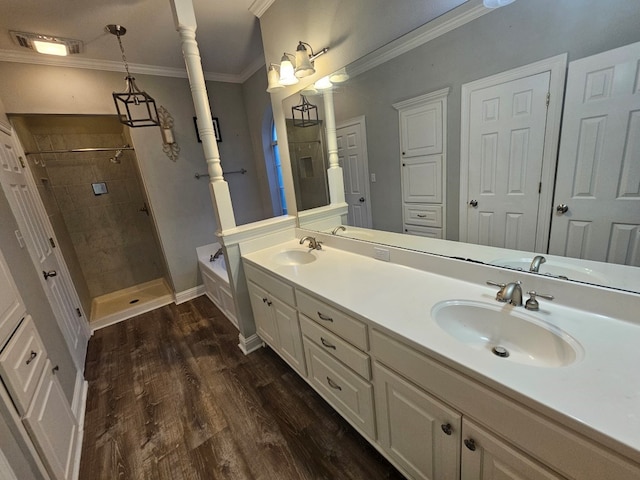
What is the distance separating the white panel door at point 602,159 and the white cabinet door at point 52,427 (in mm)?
2272

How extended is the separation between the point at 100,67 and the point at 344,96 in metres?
2.56

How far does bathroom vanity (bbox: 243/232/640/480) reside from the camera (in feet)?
2.00

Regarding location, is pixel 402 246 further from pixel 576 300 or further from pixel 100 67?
pixel 100 67

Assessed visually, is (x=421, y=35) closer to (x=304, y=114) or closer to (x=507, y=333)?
(x=304, y=114)

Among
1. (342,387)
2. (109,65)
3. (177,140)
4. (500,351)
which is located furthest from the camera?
(177,140)

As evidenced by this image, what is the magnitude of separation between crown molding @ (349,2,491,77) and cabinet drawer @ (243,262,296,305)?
1.28 meters

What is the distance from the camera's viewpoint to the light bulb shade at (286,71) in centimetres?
177

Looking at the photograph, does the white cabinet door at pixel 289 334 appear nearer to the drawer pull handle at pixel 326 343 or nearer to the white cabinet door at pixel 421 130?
the drawer pull handle at pixel 326 343

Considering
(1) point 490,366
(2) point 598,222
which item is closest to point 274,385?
(1) point 490,366

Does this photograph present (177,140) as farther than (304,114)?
Yes

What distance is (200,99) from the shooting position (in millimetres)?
1760

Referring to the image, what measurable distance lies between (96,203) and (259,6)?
311 centimetres

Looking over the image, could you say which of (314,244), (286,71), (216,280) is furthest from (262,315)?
(286,71)

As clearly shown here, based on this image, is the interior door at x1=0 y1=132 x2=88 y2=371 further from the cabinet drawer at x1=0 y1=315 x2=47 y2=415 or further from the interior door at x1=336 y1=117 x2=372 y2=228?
the interior door at x1=336 y1=117 x2=372 y2=228
